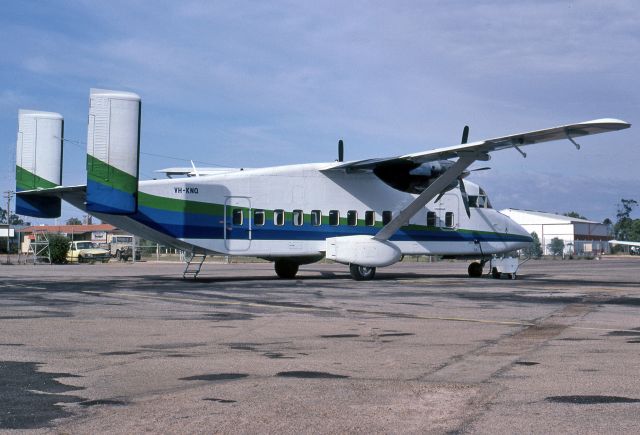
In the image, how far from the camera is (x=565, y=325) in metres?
13.7

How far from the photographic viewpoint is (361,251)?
94.7 feet

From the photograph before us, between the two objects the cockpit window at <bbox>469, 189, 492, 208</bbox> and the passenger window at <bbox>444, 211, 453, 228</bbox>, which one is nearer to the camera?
the passenger window at <bbox>444, 211, 453, 228</bbox>

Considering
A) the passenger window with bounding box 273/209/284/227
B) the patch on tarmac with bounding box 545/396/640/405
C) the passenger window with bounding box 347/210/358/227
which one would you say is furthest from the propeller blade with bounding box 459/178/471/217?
the patch on tarmac with bounding box 545/396/640/405

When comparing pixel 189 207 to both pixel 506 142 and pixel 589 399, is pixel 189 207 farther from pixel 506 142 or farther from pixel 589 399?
pixel 589 399

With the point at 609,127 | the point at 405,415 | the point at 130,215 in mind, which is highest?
the point at 609,127

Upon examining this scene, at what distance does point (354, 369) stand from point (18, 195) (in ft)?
73.4

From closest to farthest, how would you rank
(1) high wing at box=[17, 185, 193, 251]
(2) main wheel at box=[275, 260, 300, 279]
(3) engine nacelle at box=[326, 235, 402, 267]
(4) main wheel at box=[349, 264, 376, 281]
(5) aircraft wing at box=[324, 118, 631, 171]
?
(5) aircraft wing at box=[324, 118, 631, 171] → (1) high wing at box=[17, 185, 193, 251] → (3) engine nacelle at box=[326, 235, 402, 267] → (4) main wheel at box=[349, 264, 376, 281] → (2) main wheel at box=[275, 260, 300, 279]

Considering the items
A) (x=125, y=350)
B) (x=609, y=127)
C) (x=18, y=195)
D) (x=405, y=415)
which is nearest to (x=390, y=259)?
(x=609, y=127)

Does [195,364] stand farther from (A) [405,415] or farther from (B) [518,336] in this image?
(B) [518,336]

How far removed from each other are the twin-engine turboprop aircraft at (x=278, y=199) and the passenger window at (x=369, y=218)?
42mm

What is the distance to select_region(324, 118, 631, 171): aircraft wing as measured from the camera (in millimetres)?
23422

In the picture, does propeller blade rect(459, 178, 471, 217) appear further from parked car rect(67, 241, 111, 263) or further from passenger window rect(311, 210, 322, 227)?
parked car rect(67, 241, 111, 263)

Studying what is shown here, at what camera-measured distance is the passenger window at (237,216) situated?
28141 mm

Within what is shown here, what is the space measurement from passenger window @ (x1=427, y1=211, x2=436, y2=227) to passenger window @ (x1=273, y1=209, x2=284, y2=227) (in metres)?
6.53
